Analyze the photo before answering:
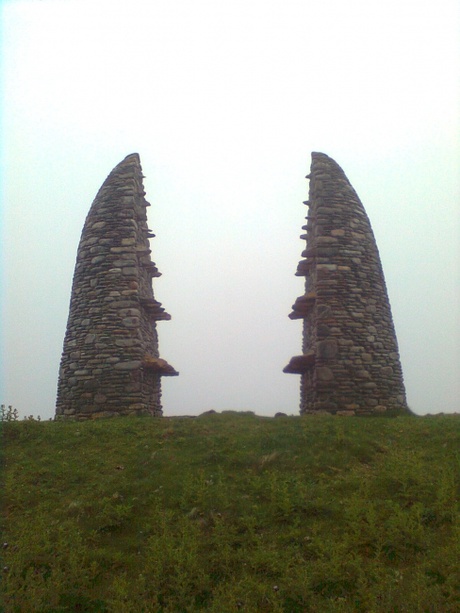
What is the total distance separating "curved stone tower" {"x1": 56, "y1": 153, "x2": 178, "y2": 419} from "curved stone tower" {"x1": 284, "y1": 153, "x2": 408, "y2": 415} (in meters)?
3.78

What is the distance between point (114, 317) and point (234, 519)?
25.6 feet

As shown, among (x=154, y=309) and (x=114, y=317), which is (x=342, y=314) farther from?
(x=114, y=317)

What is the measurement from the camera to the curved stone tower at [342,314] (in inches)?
545

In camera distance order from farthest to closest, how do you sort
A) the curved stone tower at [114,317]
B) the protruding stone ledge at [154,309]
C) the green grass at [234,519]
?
the protruding stone ledge at [154,309], the curved stone tower at [114,317], the green grass at [234,519]

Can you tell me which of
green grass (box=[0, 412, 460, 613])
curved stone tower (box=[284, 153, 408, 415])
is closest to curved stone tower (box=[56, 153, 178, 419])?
green grass (box=[0, 412, 460, 613])

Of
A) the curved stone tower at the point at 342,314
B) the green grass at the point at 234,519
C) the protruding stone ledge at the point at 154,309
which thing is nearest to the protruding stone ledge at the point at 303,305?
the curved stone tower at the point at 342,314

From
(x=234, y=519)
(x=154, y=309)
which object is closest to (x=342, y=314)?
(x=154, y=309)

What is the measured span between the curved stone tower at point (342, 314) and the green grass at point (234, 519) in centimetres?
230

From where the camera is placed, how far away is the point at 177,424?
39.7 feet

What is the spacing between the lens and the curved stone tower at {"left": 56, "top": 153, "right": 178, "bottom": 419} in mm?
14133

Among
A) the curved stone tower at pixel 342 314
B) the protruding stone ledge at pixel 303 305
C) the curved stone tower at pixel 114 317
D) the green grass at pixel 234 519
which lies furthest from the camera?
the protruding stone ledge at pixel 303 305

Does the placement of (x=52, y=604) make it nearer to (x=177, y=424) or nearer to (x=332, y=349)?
(x=177, y=424)

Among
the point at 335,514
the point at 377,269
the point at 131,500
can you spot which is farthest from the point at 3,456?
the point at 377,269

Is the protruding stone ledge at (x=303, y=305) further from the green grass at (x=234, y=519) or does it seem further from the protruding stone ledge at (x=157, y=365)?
the green grass at (x=234, y=519)
